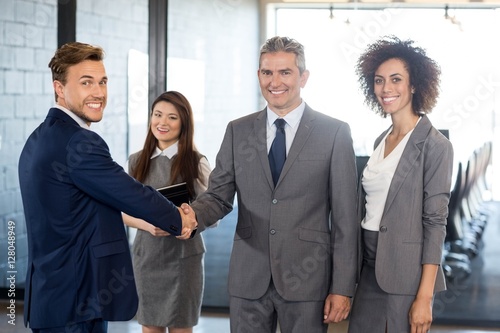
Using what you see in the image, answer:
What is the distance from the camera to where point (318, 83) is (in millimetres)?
4699

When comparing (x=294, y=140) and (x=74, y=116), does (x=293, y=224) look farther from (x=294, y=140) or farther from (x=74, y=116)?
(x=74, y=116)

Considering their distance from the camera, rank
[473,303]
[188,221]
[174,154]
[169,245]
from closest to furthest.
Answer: [188,221], [169,245], [174,154], [473,303]

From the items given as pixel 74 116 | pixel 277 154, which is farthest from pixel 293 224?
pixel 74 116

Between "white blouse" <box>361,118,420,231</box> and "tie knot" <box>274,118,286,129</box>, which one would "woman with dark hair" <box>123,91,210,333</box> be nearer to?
"tie knot" <box>274,118,286,129</box>

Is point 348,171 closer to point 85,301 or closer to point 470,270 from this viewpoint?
point 85,301

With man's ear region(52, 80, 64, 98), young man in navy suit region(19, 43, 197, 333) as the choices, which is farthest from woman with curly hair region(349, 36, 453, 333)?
man's ear region(52, 80, 64, 98)

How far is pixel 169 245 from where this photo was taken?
3.36 m

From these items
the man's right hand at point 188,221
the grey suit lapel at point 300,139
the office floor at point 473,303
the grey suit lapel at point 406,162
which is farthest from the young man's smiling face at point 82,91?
the office floor at point 473,303

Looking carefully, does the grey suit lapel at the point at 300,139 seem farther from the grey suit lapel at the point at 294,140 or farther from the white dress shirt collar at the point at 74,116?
the white dress shirt collar at the point at 74,116

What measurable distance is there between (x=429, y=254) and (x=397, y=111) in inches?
19.8

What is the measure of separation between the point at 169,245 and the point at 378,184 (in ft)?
3.65

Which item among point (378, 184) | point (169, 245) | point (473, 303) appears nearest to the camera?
point (378, 184)

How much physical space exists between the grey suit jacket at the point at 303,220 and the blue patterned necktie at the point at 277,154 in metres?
0.03

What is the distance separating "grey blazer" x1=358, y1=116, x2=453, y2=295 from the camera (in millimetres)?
2516
